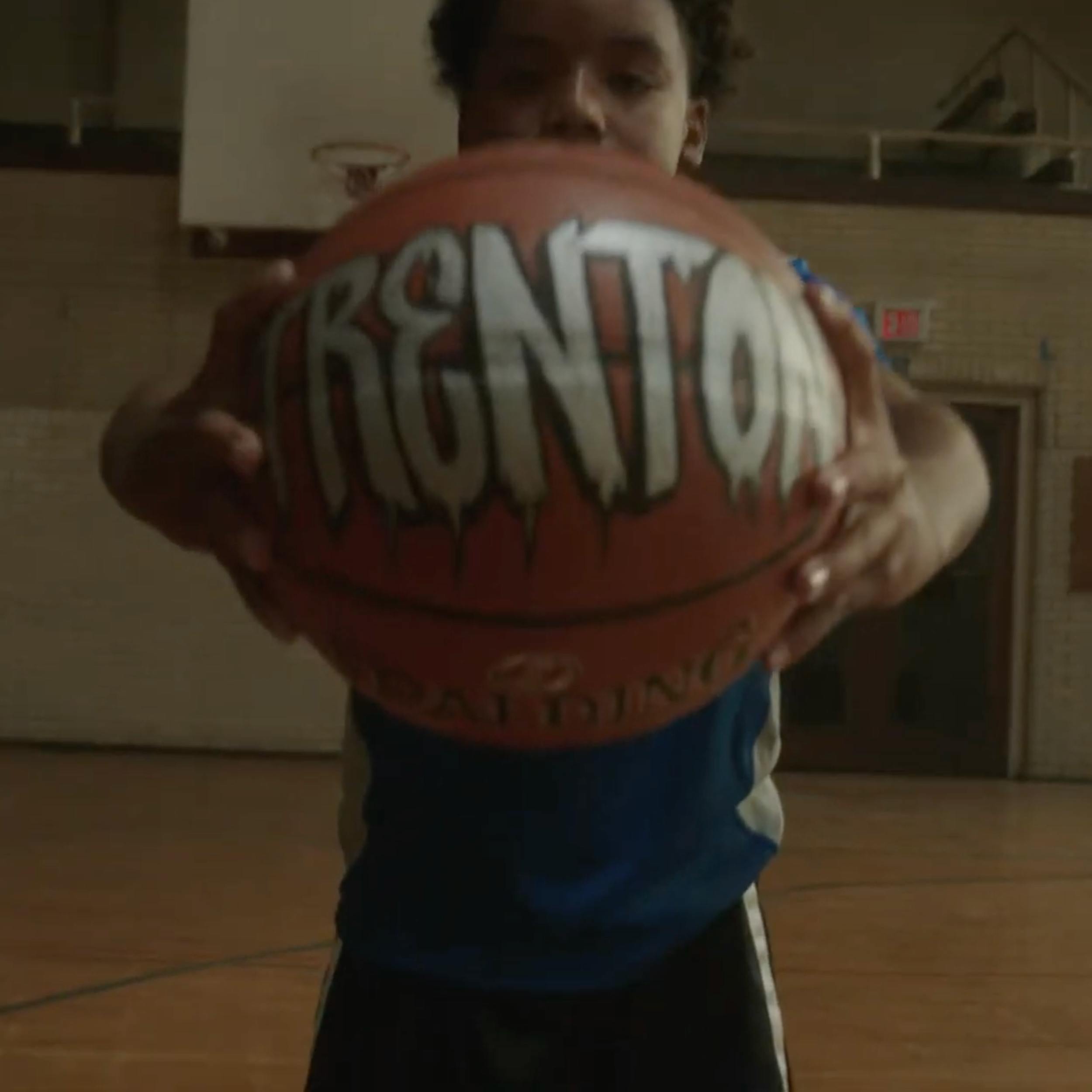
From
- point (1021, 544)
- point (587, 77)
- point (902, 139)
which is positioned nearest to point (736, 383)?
point (587, 77)

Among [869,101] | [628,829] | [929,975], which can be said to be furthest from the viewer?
[869,101]

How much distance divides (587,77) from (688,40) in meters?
0.19

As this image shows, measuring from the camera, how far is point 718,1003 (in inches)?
44.4

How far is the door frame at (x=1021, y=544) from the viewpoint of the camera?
6453 mm

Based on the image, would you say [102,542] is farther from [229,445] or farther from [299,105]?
[229,445]

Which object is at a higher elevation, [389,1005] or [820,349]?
[820,349]

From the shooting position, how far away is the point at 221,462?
892 mm

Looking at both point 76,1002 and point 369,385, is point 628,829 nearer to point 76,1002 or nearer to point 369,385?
point 369,385

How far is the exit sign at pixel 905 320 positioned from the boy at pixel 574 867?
5.35 metres

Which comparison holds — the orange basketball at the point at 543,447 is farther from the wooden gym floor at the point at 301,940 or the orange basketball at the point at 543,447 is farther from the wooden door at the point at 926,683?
the wooden door at the point at 926,683

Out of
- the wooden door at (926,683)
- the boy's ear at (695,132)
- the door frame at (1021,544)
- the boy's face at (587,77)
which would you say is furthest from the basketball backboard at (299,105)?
the boy's face at (587,77)

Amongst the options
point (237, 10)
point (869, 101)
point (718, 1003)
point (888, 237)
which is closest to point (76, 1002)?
point (718, 1003)

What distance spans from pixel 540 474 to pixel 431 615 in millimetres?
104

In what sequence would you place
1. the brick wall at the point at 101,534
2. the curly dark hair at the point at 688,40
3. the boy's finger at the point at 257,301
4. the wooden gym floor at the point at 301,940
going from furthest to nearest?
the brick wall at the point at 101,534
the wooden gym floor at the point at 301,940
the curly dark hair at the point at 688,40
the boy's finger at the point at 257,301
